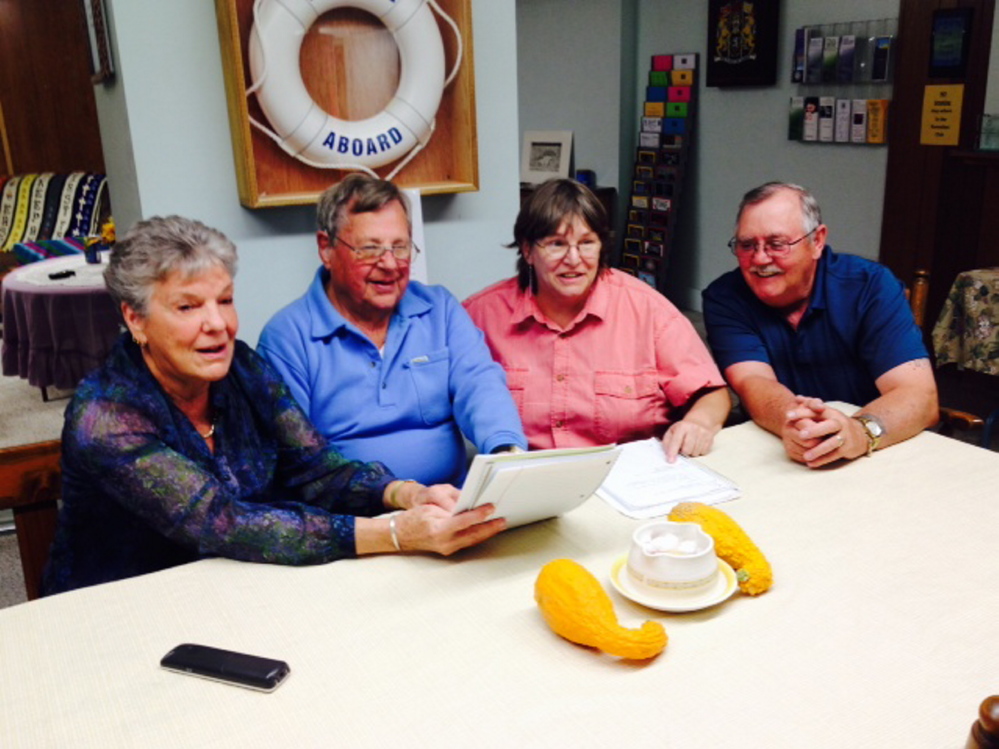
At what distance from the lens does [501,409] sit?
1740mm

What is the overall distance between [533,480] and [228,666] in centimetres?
→ 45

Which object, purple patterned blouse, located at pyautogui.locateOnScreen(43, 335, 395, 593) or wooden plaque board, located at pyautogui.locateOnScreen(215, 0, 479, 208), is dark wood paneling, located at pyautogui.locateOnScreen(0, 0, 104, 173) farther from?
purple patterned blouse, located at pyautogui.locateOnScreen(43, 335, 395, 593)

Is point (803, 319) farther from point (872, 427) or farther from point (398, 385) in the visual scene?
point (398, 385)

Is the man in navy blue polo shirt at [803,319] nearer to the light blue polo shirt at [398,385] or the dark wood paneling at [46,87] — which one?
the light blue polo shirt at [398,385]

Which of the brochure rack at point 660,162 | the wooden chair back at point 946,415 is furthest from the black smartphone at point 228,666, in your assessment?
the brochure rack at point 660,162

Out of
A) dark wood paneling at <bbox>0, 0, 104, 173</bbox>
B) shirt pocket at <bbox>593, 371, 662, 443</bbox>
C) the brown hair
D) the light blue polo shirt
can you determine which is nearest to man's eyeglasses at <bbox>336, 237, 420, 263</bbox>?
the light blue polo shirt

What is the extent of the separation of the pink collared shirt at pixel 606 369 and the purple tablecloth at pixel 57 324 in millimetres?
2339

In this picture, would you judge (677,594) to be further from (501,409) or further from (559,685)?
(501,409)

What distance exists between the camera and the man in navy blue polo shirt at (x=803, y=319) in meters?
1.87

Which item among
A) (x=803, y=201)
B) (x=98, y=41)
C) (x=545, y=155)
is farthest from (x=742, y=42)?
(x=98, y=41)

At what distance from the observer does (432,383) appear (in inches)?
71.9

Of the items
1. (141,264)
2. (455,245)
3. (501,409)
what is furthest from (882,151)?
(141,264)

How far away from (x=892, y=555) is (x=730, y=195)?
4.24 meters

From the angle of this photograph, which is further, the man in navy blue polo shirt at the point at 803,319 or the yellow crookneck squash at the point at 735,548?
the man in navy blue polo shirt at the point at 803,319
